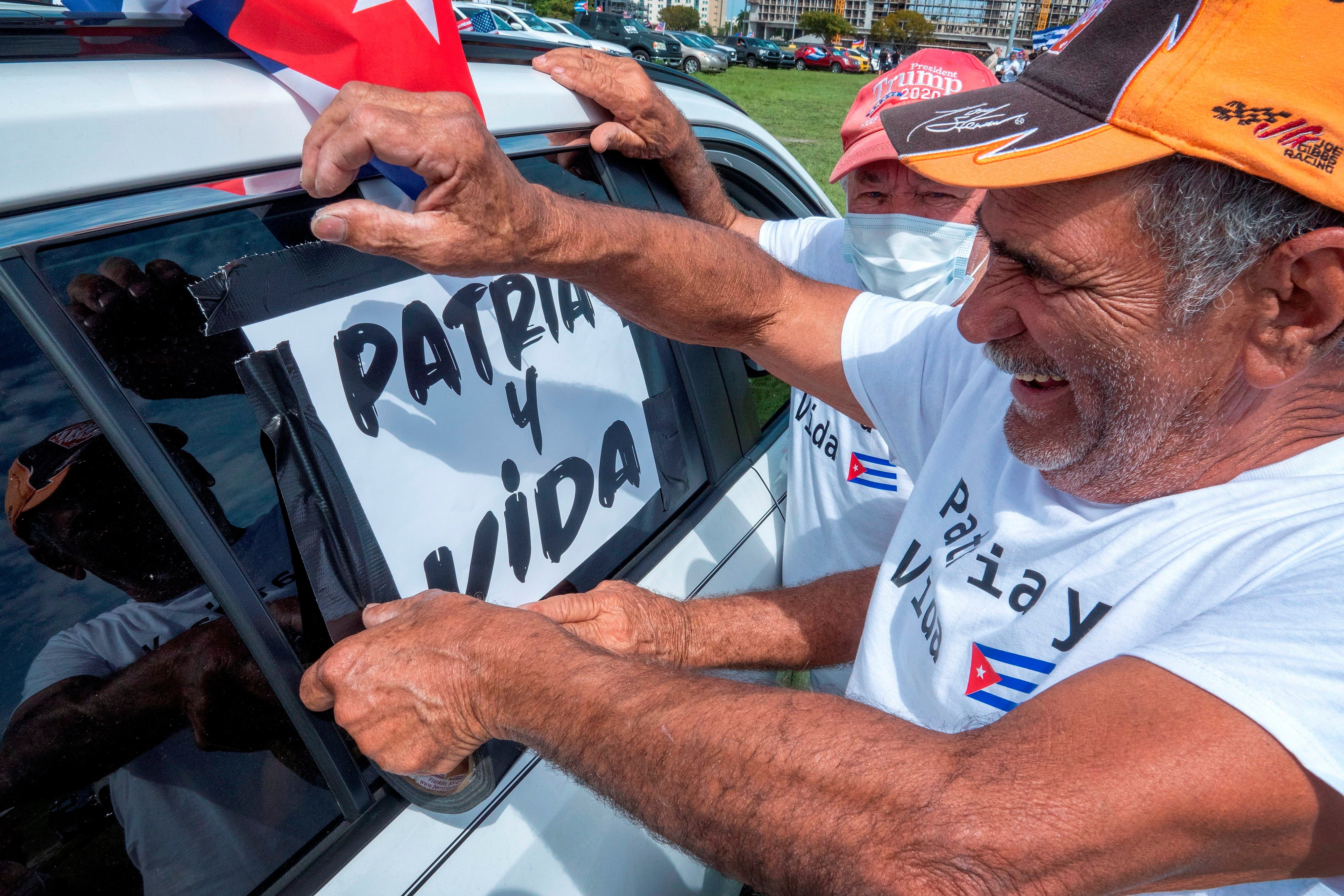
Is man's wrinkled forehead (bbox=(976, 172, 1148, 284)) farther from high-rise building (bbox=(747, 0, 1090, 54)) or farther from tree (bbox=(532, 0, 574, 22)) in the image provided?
high-rise building (bbox=(747, 0, 1090, 54))

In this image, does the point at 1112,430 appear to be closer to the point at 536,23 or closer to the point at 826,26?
the point at 536,23

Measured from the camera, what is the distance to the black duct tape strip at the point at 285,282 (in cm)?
92

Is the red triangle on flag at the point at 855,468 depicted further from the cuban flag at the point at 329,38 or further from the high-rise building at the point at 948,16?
the high-rise building at the point at 948,16

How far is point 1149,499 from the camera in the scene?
1135 millimetres

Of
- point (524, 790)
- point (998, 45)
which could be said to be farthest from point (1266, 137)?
point (998, 45)

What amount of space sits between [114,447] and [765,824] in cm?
77

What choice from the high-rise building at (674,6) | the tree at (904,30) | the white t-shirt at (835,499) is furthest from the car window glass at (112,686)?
the tree at (904,30)

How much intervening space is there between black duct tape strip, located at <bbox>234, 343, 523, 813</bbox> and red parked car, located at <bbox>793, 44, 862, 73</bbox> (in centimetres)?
4052

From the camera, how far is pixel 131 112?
0.87 metres

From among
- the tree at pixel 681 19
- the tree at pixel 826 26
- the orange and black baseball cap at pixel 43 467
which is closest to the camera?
the orange and black baseball cap at pixel 43 467

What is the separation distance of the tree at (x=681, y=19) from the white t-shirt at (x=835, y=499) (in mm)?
68780

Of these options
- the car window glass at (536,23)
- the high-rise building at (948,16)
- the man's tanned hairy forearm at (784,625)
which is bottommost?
the high-rise building at (948,16)

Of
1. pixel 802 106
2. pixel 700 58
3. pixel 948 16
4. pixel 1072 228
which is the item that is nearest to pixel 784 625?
pixel 1072 228

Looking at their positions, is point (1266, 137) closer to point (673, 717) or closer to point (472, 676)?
point (673, 717)
